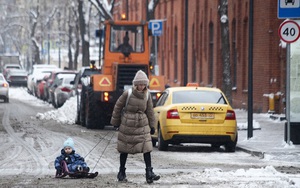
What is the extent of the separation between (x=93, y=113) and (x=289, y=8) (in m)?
9.44

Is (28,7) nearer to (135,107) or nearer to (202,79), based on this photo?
(202,79)

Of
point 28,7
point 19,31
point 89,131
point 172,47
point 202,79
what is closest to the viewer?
point 89,131

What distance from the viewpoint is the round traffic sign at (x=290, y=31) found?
21328mm

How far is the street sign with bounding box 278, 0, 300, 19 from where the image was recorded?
850 inches

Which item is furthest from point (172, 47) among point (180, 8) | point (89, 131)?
point (89, 131)

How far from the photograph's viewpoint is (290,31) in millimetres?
21359

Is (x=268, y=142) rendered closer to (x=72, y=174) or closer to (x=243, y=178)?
(x=243, y=178)

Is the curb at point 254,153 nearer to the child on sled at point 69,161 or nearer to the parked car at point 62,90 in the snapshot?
the child on sled at point 69,161

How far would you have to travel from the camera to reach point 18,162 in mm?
18562

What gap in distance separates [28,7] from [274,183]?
88.7 metres

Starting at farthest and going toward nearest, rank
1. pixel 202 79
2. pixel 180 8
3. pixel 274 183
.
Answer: pixel 180 8 → pixel 202 79 → pixel 274 183

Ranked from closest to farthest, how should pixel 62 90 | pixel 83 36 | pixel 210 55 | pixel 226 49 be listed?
pixel 226 49
pixel 62 90
pixel 210 55
pixel 83 36

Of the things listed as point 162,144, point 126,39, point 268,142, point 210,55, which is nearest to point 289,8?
point 268,142

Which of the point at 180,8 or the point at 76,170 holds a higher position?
the point at 180,8
